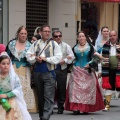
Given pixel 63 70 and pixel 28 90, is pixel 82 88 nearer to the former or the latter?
pixel 63 70

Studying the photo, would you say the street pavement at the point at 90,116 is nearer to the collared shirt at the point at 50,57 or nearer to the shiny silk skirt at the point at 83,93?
the shiny silk skirt at the point at 83,93

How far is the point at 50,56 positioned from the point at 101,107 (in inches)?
95.1

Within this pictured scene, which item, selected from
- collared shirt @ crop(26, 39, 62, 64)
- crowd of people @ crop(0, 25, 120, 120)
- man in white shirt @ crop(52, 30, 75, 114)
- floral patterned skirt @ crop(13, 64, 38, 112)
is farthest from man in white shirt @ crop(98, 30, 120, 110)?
collared shirt @ crop(26, 39, 62, 64)

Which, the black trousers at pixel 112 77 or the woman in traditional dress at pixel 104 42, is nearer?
the black trousers at pixel 112 77

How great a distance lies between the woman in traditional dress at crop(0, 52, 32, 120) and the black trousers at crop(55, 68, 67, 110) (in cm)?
406

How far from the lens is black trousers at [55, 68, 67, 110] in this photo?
530 inches

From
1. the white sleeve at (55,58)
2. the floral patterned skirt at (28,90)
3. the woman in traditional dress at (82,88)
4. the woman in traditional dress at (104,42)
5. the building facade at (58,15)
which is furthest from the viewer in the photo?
the building facade at (58,15)

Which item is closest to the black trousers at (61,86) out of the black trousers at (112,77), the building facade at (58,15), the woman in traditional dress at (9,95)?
the black trousers at (112,77)

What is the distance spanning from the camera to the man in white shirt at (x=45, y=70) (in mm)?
11578

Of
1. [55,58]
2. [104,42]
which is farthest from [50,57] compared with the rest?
[104,42]

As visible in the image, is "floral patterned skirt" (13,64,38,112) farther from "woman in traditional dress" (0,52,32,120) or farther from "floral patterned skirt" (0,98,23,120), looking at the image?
"floral patterned skirt" (0,98,23,120)

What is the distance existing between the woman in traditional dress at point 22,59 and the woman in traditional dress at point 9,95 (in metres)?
3.42

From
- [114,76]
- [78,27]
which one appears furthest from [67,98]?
[78,27]

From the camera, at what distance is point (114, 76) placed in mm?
14070
